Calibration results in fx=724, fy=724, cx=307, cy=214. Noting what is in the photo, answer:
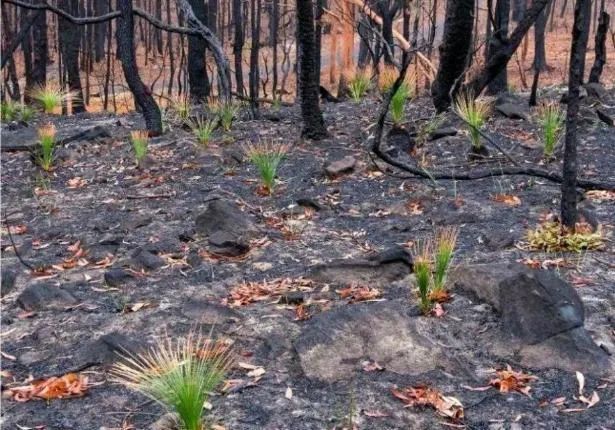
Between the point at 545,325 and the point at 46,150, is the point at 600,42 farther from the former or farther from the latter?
the point at 545,325

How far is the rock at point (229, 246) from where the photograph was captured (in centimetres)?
417

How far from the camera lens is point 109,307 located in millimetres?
3473

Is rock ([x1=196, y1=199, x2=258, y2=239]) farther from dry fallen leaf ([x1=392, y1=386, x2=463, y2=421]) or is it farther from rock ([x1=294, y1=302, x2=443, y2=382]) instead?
dry fallen leaf ([x1=392, y1=386, x2=463, y2=421])

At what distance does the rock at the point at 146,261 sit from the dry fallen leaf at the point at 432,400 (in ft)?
6.22

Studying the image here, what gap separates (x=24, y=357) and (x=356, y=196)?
2.93 meters

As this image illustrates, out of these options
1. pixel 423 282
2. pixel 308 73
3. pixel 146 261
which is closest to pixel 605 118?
pixel 308 73

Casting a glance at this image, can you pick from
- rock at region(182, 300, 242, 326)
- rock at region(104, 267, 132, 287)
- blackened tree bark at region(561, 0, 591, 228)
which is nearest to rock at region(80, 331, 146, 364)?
rock at region(182, 300, 242, 326)

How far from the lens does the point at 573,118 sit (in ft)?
12.4

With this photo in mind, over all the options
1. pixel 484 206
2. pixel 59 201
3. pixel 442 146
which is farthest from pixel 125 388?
pixel 442 146

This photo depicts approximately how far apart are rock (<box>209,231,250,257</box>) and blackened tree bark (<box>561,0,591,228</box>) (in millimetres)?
1776

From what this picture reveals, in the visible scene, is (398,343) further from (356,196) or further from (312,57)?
(312,57)

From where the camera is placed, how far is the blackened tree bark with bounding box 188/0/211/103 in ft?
34.5

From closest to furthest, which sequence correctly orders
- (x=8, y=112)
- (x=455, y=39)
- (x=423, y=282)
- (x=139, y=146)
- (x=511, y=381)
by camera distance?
(x=511, y=381) < (x=423, y=282) < (x=139, y=146) < (x=455, y=39) < (x=8, y=112)

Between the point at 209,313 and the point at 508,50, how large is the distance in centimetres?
454
